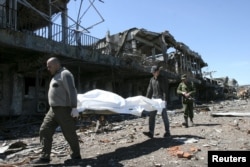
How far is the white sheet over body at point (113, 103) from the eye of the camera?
6.31 meters

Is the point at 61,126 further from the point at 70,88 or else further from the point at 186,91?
the point at 186,91

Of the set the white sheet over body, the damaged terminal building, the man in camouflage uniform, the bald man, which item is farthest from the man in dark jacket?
the damaged terminal building

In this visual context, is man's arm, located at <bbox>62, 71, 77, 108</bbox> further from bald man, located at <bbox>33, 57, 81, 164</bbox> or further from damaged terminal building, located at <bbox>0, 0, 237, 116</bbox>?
damaged terminal building, located at <bbox>0, 0, 237, 116</bbox>

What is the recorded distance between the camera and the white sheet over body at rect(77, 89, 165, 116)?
6.31 metres

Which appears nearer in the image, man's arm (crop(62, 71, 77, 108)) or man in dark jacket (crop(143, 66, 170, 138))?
man's arm (crop(62, 71, 77, 108))

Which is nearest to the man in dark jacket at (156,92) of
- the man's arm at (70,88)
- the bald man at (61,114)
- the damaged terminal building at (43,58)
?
the bald man at (61,114)

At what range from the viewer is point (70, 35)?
47.0 feet

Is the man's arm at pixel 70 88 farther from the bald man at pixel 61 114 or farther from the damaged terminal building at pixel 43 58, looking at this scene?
the damaged terminal building at pixel 43 58

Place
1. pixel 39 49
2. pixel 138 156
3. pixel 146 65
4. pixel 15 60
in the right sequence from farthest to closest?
1. pixel 146 65
2. pixel 15 60
3. pixel 39 49
4. pixel 138 156

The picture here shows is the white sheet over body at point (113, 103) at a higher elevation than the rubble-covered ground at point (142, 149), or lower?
higher

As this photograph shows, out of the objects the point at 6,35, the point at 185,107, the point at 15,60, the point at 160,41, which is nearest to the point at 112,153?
the point at 185,107

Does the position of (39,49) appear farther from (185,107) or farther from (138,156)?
(138,156)

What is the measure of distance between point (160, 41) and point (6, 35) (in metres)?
15.9

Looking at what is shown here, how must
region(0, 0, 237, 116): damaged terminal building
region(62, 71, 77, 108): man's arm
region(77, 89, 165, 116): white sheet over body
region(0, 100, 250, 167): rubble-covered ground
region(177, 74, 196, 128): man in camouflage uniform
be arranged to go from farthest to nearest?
1. region(0, 0, 237, 116): damaged terminal building
2. region(177, 74, 196, 128): man in camouflage uniform
3. region(77, 89, 165, 116): white sheet over body
4. region(0, 100, 250, 167): rubble-covered ground
5. region(62, 71, 77, 108): man's arm
